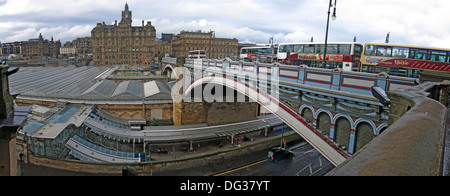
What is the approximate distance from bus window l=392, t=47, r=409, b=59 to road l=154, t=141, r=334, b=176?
31.9ft

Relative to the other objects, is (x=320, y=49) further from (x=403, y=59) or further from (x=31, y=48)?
(x=31, y=48)

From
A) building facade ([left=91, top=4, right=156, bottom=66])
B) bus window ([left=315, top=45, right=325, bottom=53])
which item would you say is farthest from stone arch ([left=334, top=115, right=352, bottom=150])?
building facade ([left=91, top=4, right=156, bottom=66])

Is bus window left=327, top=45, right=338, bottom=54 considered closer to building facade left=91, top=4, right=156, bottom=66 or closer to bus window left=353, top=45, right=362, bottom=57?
bus window left=353, top=45, right=362, bottom=57

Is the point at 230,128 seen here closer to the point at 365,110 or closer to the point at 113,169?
the point at 113,169

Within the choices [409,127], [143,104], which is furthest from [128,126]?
[409,127]

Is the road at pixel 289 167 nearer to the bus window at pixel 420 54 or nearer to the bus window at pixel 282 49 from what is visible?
the bus window at pixel 420 54

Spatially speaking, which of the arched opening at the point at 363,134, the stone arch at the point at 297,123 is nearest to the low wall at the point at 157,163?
the stone arch at the point at 297,123

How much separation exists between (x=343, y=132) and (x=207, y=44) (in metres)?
79.7

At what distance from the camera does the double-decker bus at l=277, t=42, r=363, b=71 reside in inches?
806

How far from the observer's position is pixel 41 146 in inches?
624

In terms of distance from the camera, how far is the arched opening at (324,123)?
10.2 m
